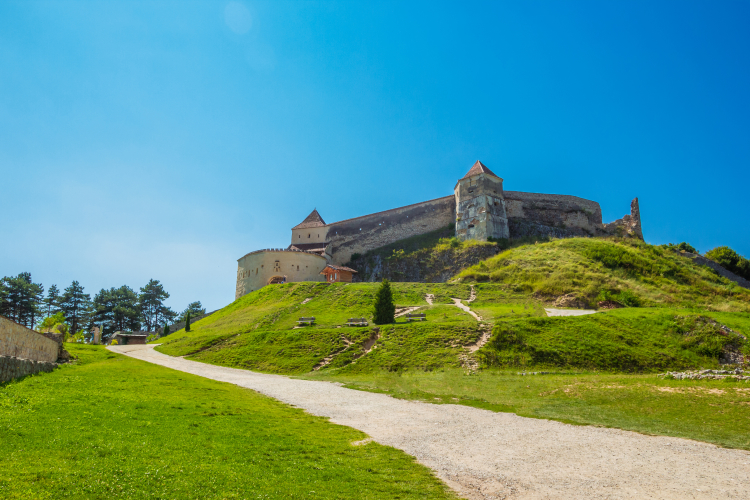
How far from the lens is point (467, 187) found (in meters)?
53.8

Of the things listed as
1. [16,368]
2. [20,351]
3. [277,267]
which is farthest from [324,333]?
[277,267]

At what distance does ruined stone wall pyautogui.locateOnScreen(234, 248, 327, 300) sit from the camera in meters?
50.5

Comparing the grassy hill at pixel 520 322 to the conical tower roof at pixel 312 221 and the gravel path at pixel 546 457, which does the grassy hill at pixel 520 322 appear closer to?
the gravel path at pixel 546 457

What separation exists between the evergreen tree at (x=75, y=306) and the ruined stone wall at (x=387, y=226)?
107ft

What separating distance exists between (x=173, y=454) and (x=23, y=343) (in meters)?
10.5

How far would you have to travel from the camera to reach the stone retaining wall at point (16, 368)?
31.2 ft

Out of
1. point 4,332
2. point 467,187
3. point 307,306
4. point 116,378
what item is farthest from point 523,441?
point 467,187

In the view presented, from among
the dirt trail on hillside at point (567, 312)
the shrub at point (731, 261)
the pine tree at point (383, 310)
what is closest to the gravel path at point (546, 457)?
the pine tree at point (383, 310)

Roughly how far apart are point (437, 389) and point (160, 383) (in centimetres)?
957

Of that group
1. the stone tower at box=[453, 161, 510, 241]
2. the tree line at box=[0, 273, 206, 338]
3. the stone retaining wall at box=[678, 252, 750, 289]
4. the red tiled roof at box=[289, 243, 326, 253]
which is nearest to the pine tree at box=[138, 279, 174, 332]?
the tree line at box=[0, 273, 206, 338]

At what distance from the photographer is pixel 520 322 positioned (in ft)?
76.0

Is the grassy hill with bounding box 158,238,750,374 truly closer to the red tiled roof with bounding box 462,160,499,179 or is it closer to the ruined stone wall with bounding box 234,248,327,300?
the ruined stone wall with bounding box 234,248,327,300

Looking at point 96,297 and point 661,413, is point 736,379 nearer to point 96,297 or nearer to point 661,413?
point 661,413

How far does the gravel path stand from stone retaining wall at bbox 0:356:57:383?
7.15 m
